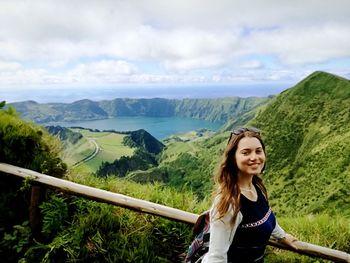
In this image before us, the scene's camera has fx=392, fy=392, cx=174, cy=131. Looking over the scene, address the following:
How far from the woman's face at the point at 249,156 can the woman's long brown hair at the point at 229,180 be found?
37 mm

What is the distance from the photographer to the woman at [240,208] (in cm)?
250

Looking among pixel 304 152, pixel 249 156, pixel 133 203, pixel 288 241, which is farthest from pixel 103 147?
pixel 249 156

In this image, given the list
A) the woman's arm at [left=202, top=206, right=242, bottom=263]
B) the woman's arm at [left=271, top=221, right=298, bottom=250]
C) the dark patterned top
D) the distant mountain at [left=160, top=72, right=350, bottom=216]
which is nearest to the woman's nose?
the dark patterned top

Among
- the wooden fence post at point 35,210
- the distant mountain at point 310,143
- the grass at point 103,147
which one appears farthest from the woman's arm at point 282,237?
the grass at point 103,147

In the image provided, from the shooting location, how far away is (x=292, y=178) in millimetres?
76562

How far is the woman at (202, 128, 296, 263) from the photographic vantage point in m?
2.50

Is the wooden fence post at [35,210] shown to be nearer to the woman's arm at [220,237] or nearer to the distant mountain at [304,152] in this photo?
the woman's arm at [220,237]

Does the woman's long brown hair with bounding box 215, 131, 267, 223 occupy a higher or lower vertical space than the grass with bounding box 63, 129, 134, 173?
higher

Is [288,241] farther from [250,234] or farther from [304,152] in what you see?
[304,152]

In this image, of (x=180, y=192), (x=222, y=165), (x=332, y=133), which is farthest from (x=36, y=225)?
(x=332, y=133)

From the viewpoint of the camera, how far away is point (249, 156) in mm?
2779

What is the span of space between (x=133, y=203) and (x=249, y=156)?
1.76 meters

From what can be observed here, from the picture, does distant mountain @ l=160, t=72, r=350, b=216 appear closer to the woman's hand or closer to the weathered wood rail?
the weathered wood rail

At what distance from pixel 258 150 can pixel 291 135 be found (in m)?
94.0
